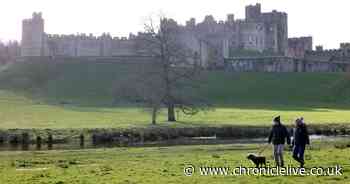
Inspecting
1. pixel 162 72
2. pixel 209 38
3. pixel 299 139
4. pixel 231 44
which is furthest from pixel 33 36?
pixel 299 139

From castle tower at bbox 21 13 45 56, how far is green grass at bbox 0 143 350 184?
135 m

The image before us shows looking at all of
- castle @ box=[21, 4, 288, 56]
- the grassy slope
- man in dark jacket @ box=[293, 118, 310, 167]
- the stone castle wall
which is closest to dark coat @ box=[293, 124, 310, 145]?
man in dark jacket @ box=[293, 118, 310, 167]

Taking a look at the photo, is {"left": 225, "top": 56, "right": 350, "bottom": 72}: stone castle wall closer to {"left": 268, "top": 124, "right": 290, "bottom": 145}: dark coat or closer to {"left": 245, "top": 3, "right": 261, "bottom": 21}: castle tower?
{"left": 245, "top": 3, "right": 261, "bottom": 21}: castle tower

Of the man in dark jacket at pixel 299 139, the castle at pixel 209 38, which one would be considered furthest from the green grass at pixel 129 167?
the castle at pixel 209 38

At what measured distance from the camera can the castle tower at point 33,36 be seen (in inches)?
6438

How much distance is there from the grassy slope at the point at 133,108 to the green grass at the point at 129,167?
24029mm

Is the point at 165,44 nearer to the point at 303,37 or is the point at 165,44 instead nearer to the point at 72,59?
the point at 72,59

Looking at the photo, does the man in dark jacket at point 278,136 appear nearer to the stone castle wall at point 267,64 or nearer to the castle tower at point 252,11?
the stone castle wall at point 267,64

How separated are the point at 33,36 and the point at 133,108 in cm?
9553

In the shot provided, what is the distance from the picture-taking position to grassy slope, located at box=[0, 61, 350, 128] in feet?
201

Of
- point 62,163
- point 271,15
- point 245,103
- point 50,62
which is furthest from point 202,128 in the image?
point 271,15

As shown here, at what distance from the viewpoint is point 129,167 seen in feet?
77.6

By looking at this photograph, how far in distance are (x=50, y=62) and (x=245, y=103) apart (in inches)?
2343

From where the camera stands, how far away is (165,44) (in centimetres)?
5950
